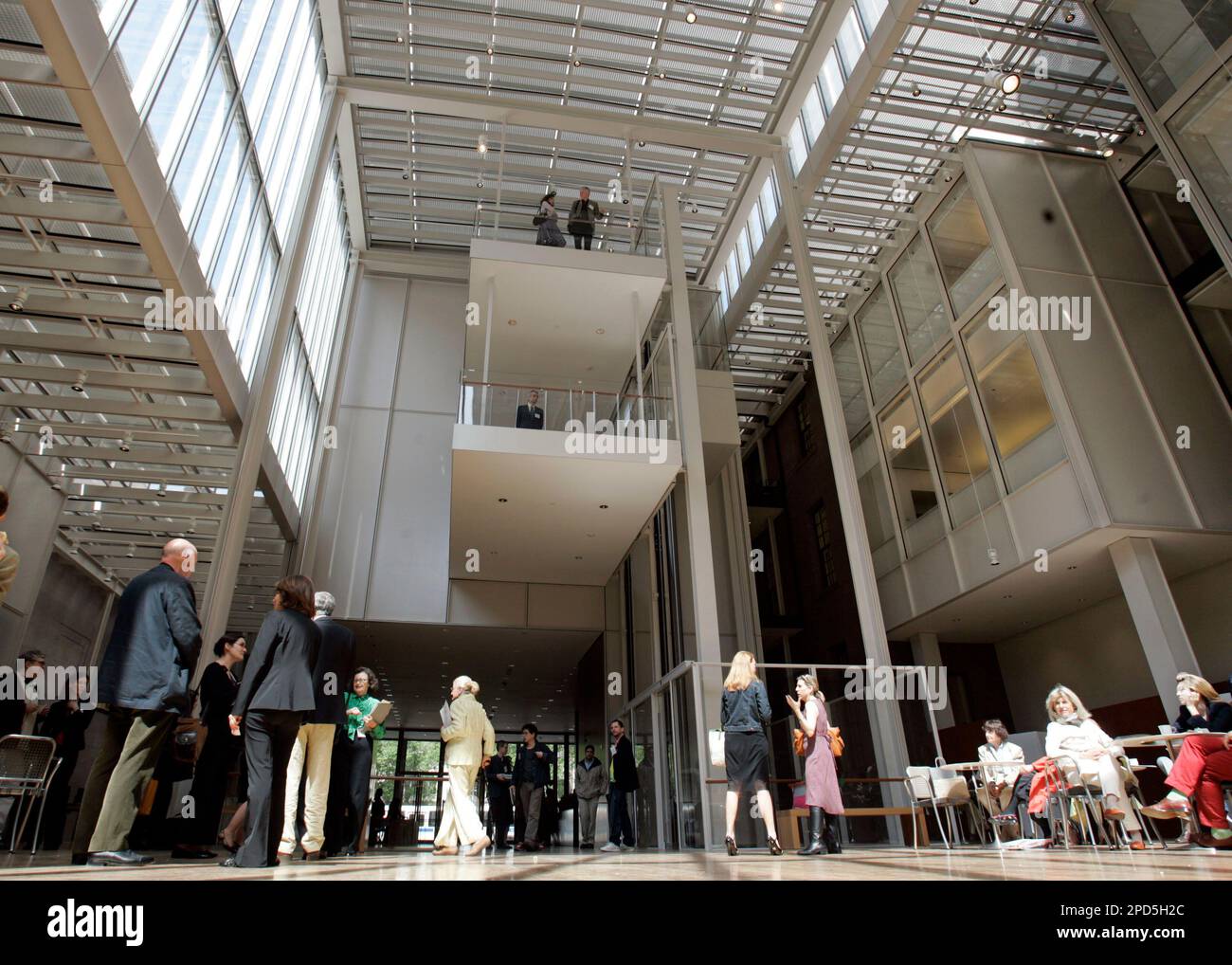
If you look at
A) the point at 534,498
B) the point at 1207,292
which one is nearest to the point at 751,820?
the point at 534,498

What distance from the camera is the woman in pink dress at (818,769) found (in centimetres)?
685

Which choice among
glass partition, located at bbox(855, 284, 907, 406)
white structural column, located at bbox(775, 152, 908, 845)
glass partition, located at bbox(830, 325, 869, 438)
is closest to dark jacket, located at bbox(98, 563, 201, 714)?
white structural column, located at bbox(775, 152, 908, 845)

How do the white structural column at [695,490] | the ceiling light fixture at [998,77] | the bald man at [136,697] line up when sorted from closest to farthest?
the bald man at [136,697] < the white structural column at [695,490] < the ceiling light fixture at [998,77]

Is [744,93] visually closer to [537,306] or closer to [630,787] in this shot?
[537,306]

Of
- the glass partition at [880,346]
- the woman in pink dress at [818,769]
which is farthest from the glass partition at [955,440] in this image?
the woman in pink dress at [818,769]

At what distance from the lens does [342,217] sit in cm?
1828

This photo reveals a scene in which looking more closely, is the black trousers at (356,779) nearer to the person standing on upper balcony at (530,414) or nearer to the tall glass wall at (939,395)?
the person standing on upper balcony at (530,414)

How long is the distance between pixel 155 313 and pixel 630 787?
904 cm

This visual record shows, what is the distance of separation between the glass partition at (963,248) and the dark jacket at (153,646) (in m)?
14.9

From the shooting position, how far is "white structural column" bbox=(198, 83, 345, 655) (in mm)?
9945

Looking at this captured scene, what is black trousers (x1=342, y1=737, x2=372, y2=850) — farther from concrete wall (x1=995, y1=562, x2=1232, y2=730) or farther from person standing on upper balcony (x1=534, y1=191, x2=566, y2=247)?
concrete wall (x1=995, y1=562, x2=1232, y2=730)

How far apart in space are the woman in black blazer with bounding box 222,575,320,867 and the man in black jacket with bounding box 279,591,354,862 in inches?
48.7

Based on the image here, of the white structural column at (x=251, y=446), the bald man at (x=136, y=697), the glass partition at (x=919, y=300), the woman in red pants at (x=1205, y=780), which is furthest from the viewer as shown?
the glass partition at (x=919, y=300)

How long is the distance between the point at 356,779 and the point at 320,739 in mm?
1209
